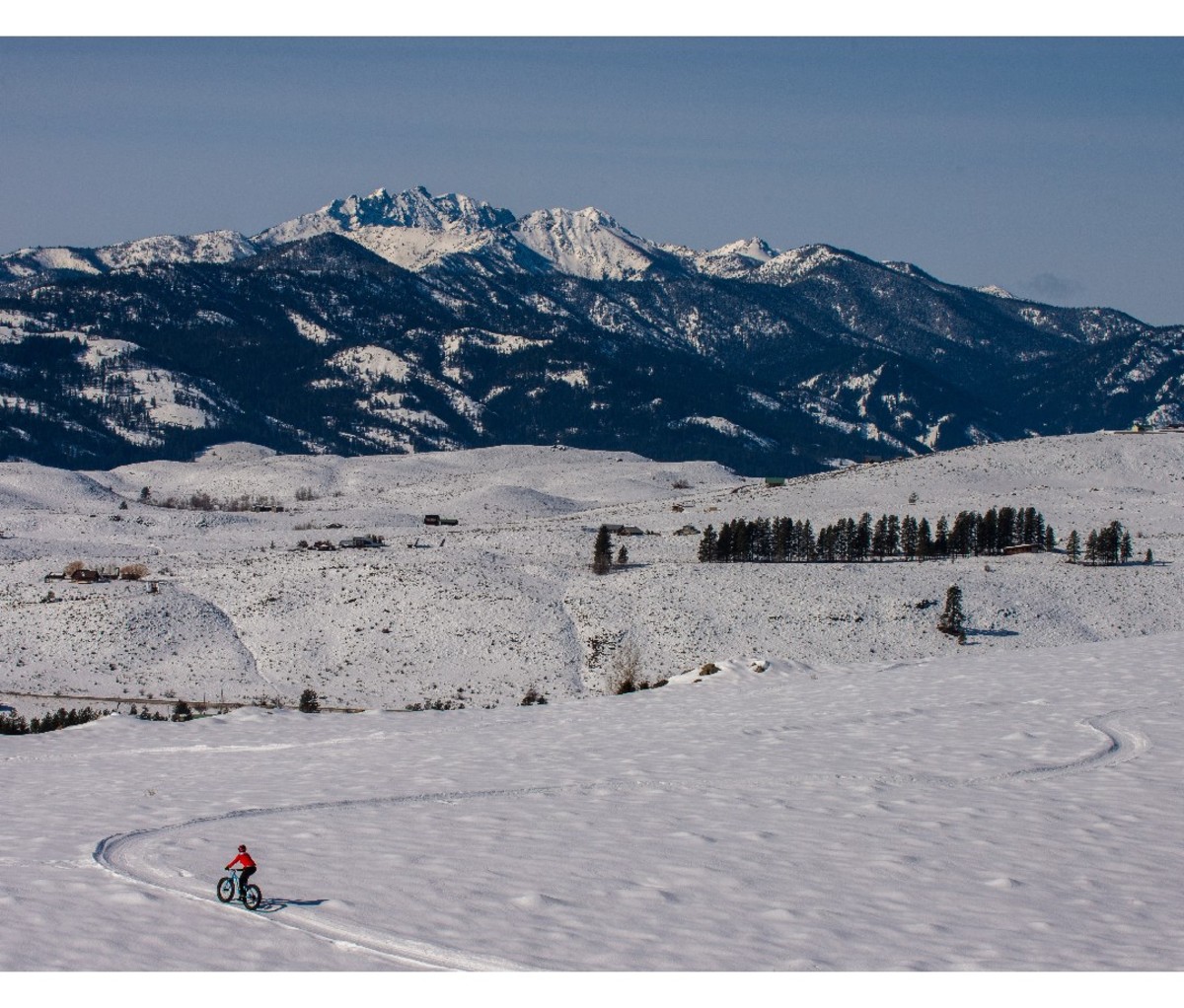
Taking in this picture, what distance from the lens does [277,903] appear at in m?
20.6

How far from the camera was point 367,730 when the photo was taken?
42.8 metres

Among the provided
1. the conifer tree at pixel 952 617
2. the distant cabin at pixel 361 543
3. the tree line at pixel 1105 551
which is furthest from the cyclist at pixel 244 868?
the distant cabin at pixel 361 543

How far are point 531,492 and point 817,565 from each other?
90207 millimetres

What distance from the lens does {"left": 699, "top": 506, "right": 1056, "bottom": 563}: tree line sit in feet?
372

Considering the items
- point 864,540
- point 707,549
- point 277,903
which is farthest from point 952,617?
point 277,903

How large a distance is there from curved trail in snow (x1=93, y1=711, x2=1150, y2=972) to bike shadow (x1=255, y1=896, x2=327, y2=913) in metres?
0.03

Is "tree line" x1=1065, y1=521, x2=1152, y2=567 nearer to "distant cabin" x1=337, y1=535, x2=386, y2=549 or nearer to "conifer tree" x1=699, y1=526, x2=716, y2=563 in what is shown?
"conifer tree" x1=699, y1=526, x2=716, y2=563

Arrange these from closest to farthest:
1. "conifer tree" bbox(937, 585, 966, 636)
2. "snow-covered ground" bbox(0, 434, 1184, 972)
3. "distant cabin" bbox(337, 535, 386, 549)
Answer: "snow-covered ground" bbox(0, 434, 1184, 972) < "conifer tree" bbox(937, 585, 966, 636) < "distant cabin" bbox(337, 535, 386, 549)

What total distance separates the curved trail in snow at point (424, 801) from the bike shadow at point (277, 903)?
0.03 m

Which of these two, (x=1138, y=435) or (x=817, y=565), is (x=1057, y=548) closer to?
(x=817, y=565)

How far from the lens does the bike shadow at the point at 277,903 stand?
20234mm

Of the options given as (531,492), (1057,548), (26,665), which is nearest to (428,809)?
(26,665)

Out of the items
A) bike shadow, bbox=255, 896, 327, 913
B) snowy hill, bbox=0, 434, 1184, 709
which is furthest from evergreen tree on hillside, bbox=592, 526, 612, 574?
bike shadow, bbox=255, 896, 327, 913

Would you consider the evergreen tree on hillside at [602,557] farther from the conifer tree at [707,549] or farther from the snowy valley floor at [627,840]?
the snowy valley floor at [627,840]
